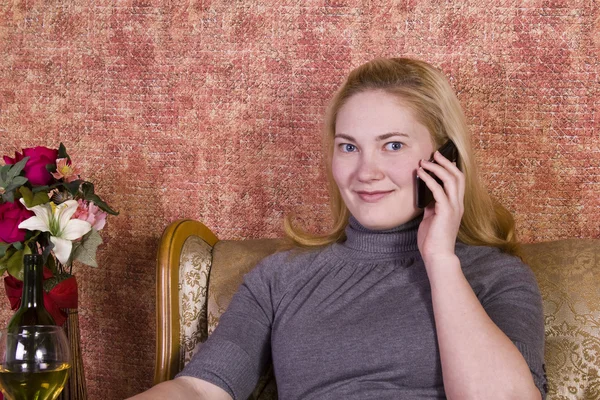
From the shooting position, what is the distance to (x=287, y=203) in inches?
75.5

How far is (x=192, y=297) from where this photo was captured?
165 cm

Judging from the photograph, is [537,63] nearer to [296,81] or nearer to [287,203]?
[296,81]

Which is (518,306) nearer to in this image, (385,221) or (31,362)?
(385,221)

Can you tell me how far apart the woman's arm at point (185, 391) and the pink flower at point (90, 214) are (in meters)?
0.41

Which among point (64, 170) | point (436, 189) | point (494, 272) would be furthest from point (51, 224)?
point (494, 272)

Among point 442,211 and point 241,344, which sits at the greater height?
point 442,211

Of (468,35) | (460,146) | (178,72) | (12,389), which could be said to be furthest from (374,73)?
(12,389)

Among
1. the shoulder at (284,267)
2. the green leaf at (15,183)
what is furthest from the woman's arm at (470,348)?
the green leaf at (15,183)

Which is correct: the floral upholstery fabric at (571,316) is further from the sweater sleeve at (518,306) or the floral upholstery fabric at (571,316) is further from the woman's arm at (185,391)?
the woman's arm at (185,391)

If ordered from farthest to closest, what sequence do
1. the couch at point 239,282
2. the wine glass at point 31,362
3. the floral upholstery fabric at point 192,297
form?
the floral upholstery fabric at point 192,297 < the couch at point 239,282 < the wine glass at point 31,362

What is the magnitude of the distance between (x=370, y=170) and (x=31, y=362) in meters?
0.69

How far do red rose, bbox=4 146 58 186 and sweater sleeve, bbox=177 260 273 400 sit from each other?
471mm

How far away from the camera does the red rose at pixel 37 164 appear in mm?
1494

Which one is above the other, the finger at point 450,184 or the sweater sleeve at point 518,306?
the finger at point 450,184
